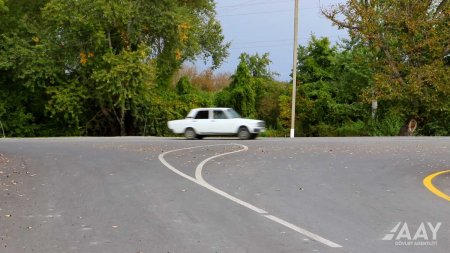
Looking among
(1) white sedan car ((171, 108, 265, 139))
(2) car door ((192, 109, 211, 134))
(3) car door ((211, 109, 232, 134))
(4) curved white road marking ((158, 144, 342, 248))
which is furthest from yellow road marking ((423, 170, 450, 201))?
(2) car door ((192, 109, 211, 134))

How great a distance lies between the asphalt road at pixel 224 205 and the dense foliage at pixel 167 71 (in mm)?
27417

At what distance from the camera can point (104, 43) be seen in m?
50.3

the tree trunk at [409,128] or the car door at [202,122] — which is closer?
the car door at [202,122]

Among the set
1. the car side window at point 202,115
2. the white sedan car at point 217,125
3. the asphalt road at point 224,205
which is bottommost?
the asphalt road at point 224,205

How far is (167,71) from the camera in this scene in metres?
55.2

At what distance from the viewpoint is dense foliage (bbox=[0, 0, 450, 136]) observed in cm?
4594

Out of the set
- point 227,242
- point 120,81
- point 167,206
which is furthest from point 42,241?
point 120,81

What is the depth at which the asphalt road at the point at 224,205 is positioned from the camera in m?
8.25

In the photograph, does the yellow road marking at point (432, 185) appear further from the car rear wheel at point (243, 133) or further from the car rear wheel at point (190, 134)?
the car rear wheel at point (190, 134)

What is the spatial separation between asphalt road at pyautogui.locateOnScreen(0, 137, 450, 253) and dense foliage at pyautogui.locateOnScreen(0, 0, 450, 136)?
2742 cm

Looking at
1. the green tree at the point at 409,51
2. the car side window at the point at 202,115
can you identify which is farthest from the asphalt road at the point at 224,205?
the green tree at the point at 409,51

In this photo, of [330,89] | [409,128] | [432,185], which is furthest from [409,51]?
[432,185]

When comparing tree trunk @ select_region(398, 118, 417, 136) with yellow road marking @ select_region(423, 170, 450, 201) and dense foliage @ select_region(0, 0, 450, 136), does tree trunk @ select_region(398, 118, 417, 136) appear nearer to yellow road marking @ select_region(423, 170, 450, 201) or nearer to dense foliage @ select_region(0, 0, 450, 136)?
dense foliage @ select_region(0, 0, 450, 136)

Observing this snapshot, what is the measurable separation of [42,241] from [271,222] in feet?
10.1
